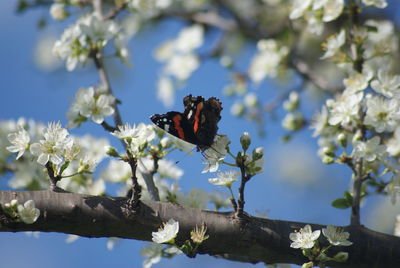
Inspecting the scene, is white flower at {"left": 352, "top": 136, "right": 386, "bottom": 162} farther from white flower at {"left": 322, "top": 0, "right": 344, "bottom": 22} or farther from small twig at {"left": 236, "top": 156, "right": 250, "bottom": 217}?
white flower at {"left": 322, "top": 0, "right": 344, "bottom": 22}

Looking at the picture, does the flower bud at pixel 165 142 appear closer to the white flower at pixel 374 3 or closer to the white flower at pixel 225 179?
the white flower at pixel 225 179

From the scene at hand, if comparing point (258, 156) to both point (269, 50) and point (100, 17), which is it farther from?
point (269, 50)

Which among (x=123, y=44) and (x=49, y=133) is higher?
(x=123, y=44)

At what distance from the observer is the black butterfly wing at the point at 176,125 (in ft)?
9.61

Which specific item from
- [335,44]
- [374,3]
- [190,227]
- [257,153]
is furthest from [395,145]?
[190,227]

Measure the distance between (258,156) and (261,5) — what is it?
3985 mm

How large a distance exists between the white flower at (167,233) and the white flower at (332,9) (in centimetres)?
171

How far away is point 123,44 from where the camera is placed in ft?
12.7

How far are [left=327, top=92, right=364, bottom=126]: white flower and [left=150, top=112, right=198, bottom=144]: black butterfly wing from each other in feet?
2.63

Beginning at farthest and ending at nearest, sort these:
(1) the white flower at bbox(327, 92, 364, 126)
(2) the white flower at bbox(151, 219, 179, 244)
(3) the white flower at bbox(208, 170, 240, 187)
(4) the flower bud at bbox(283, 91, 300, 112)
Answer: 1. (4) the flower bud at bbox(283, 91, 300, 112)
2. (1) the white flower at bbox(327, 92, 364, 126)
3. (3) the white flower at bbox(208, 170, 240, 187)
4. (2) the white flower at bbox(151, 219, 179, 244)

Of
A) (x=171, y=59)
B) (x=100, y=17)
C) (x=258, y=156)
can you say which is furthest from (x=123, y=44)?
(x=171, y=59)

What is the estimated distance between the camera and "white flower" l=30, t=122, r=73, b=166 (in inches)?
103

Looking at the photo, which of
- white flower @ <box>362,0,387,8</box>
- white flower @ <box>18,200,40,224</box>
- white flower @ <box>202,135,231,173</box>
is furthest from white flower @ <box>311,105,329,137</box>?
white flower @ <box>18,200,40,224</box>

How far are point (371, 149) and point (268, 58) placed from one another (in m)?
1.98
